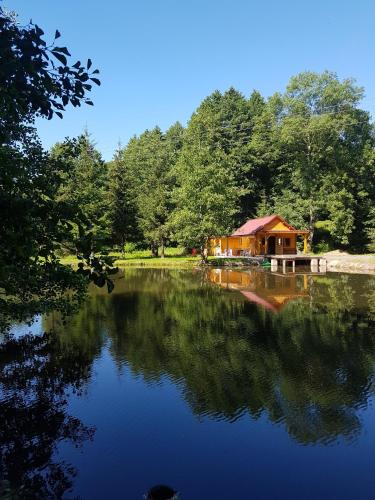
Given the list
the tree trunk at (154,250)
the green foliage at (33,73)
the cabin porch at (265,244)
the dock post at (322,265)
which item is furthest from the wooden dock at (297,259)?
the green foliage at (33,73)

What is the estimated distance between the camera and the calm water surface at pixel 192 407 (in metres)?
7.55

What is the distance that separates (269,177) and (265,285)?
120 feet

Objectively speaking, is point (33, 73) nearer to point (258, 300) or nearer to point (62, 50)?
point (62, 50)

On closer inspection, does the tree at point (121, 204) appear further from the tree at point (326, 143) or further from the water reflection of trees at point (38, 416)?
the water reflection of trees at point (38, 416)

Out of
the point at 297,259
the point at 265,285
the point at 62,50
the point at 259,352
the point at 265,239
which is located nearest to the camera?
the point at 62,50

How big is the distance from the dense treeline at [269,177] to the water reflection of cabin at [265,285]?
906 centimetres

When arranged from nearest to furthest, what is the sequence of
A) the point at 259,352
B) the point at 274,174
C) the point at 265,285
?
1. the point at 259,352
2. the point at 265,285
3. the point at 274,174

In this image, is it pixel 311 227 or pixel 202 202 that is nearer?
pixel 202 202

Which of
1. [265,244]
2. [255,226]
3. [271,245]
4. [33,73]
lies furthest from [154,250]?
[33,73]

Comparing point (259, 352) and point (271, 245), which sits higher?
point (271, 245)

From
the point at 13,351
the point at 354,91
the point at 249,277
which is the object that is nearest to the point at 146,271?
the point at 249,277

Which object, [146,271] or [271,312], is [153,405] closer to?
[271,312]

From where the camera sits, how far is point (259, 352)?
48.8 ft

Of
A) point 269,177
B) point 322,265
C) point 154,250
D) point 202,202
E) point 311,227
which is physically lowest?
point 322,265
